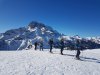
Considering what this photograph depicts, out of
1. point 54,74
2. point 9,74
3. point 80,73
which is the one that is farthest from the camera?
point 80,73

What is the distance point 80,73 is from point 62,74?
9.81 ft

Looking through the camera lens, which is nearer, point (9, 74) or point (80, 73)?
A: point (9, 74)

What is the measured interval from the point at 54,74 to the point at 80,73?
409 cm

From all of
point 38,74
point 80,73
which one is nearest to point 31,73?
point 38,74

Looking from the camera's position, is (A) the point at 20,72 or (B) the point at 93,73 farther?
(B) the point at 93,73

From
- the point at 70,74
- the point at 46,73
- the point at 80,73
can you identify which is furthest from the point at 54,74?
the point at 80,73

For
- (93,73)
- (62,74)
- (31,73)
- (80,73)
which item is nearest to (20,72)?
(31,73)

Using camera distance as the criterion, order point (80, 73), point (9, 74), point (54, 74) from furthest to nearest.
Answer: point (80, 73), point (54, 74), point (9, 74)

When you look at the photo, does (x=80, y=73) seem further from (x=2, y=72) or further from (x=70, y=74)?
(x=2, y=72)

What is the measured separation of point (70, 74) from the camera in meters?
21.7

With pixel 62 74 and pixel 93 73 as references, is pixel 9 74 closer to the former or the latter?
pixel 62 74

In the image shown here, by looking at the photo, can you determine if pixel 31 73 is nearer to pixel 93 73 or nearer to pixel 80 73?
pixel 80 73

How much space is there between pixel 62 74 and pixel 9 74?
6758 millimetres

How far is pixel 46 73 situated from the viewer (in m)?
20.9
